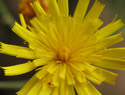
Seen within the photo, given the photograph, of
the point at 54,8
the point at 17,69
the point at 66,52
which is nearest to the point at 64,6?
the point at 54,8

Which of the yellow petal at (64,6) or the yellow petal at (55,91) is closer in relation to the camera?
the yellow petal at (55,91)

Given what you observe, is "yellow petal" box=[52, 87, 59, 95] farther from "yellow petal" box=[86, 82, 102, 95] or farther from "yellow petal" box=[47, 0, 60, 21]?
"yellow petal" box=[47, 0, 60, 21]

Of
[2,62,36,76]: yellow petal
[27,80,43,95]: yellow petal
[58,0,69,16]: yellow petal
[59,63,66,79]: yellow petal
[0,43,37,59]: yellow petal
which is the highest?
[58,0,69,16]: yellow petal

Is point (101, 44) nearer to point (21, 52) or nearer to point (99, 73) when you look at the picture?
point (99, 73)

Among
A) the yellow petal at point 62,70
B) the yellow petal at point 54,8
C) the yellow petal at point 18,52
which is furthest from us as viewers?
the yellow petal at point 54,8

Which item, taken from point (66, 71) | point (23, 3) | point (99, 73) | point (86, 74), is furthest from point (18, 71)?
point (23, 3)

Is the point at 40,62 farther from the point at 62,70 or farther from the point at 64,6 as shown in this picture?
the point at 64,6

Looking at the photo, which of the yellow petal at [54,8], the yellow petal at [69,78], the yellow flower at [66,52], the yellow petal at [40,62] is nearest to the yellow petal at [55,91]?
the yellow flower at [66,52]

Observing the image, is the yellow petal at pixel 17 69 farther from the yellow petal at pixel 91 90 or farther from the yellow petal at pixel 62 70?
the yellow petal at pixel 91 90

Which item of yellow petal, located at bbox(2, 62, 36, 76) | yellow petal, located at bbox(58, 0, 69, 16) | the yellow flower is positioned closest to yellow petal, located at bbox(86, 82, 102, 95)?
the yellow flower
